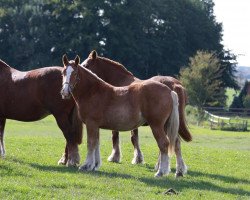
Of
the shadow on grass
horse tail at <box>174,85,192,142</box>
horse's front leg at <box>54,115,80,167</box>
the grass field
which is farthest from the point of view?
horse tail at <box>174,85,192,142</box>

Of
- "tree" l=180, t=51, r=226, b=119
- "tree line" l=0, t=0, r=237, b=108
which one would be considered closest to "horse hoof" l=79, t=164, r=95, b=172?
"tree" l=180, t=51, r=226, b=119

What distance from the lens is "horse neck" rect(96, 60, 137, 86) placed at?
15898mm

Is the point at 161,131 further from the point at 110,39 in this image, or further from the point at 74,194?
the point at 110,39

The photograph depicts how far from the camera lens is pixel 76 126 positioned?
14219 mm

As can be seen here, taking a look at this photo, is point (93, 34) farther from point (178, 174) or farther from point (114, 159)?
point (178, 174)

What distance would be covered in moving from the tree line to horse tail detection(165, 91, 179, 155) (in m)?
59.3

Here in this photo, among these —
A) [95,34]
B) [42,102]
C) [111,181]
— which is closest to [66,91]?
[42,102]

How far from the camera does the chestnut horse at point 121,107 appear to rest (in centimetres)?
1286

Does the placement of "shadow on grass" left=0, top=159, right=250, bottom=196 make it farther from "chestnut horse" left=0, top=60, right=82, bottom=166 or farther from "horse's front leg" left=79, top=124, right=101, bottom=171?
"chestnut horse" left=0, top=60, right=82, bottom=166

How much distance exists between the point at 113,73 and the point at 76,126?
240 cm

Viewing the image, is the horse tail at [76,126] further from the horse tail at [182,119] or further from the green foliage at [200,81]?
the green foliage at [200,81]

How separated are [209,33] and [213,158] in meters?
69.4

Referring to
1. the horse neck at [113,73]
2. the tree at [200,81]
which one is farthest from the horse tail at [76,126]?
the tree at [200,81]

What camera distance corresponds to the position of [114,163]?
15.7 metres
